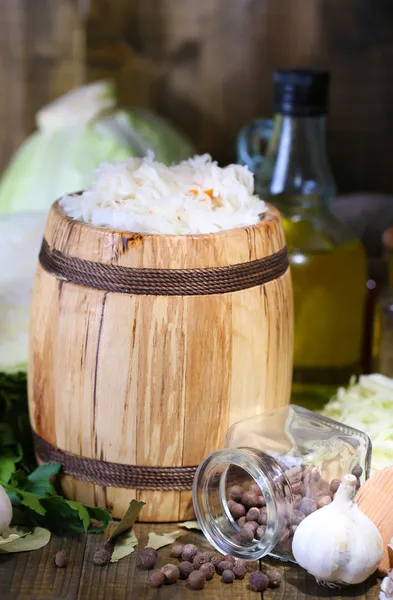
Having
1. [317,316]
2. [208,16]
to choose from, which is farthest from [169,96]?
[317,316]

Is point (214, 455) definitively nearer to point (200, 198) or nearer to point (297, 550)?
point (297, 550)

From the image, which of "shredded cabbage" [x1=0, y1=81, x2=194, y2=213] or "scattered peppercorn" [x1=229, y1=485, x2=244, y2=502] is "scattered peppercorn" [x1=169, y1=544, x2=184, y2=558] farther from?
"shredded cabbage" [x1=0, y1=81, x2=194, y2=213]

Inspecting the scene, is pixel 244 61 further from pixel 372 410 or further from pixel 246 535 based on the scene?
pixel 246 535

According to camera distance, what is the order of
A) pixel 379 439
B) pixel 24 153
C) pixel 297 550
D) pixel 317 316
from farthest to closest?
pixel 24 153 < pixel 317 316 < pixel 379 439 < pixel 297 550

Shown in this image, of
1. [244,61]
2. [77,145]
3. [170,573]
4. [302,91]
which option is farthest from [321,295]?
[244,61]

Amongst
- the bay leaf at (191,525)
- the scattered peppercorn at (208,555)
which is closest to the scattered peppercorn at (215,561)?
the scattered peppercorn at (208,555)

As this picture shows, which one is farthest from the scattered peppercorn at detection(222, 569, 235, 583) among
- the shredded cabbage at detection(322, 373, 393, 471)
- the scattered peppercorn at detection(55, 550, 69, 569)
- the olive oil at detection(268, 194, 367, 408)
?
the olive oil at detection(268, 194, 367, 408)
